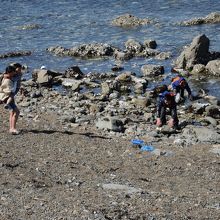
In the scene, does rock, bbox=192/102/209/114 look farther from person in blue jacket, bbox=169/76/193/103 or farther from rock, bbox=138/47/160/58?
rock, bbox=138/47/160/58

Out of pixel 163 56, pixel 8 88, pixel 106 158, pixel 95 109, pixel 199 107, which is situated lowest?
pixel 163 56

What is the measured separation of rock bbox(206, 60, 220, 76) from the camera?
3191 cm

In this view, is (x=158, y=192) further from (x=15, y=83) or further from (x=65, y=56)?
(x=65, y=56)

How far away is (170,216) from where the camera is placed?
12.2 meters

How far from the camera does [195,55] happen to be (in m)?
33.8

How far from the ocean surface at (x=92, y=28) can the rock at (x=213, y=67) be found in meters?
0.95

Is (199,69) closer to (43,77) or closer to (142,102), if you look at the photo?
(142,102)

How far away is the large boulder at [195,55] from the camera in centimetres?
3369

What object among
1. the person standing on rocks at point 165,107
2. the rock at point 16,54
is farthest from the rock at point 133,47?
the person standing on rocks at point 165,107

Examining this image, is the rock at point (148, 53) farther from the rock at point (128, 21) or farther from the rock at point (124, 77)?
the rock at point (128, 21)

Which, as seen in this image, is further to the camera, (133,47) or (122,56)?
(133,47)

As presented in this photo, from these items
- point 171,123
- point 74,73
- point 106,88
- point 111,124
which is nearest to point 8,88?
point 111,124

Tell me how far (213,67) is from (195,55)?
206 cm

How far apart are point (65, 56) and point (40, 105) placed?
1408 cm
